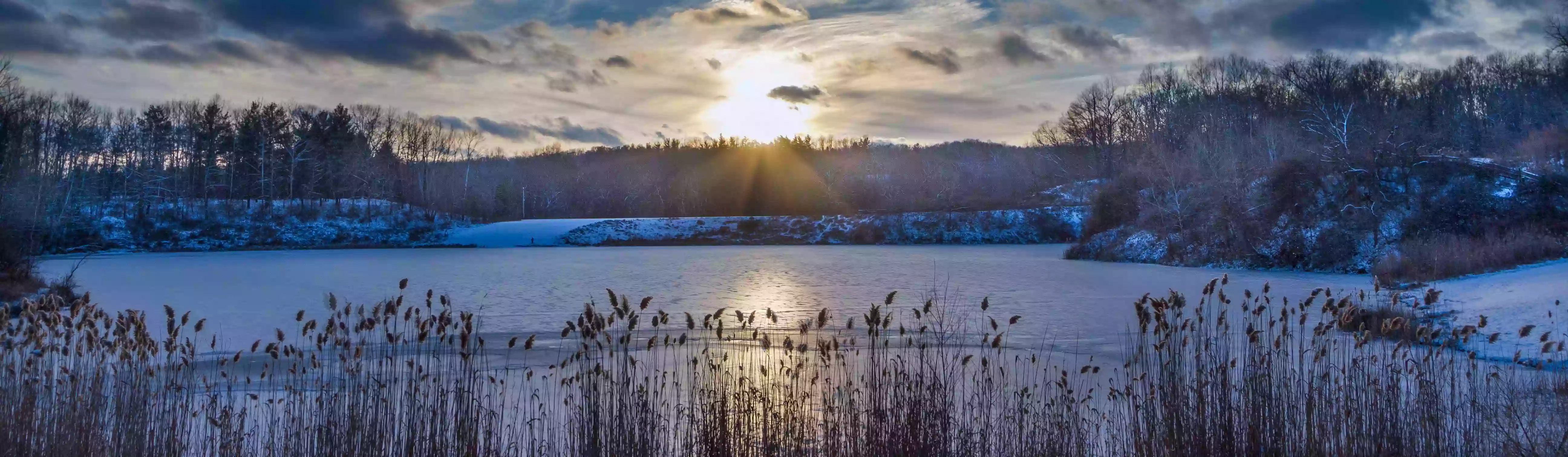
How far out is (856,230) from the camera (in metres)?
62.2

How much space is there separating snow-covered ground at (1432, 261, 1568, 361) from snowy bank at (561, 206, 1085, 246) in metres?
42.4

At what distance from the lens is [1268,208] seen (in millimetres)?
31594

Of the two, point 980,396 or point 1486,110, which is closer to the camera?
point 980,396

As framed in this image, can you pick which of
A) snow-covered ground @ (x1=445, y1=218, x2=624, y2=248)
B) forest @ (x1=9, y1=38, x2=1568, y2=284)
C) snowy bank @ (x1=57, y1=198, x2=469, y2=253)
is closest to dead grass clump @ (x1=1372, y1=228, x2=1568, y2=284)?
forest @ (x1=9, y1=38, x2=1568, y2=284)

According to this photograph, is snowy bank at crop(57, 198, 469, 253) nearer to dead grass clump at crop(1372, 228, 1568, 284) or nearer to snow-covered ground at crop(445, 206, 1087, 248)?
snow-covered ground at crop(445, 206, 1087, 248)

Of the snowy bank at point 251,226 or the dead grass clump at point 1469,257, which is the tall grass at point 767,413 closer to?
the dead grass clump at point 1469,257

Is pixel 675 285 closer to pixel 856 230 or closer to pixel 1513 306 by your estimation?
pixel 1513 306

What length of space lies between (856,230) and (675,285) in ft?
129

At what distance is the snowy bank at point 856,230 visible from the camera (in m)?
60.2

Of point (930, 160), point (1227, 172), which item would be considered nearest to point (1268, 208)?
point (1227, 172)

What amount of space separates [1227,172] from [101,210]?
67.0 m

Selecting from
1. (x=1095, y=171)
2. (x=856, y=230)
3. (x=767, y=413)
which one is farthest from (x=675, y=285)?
(x=1095, y=171)

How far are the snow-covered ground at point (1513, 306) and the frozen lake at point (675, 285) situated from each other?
344cm

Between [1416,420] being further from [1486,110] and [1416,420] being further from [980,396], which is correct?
[1486,110]
